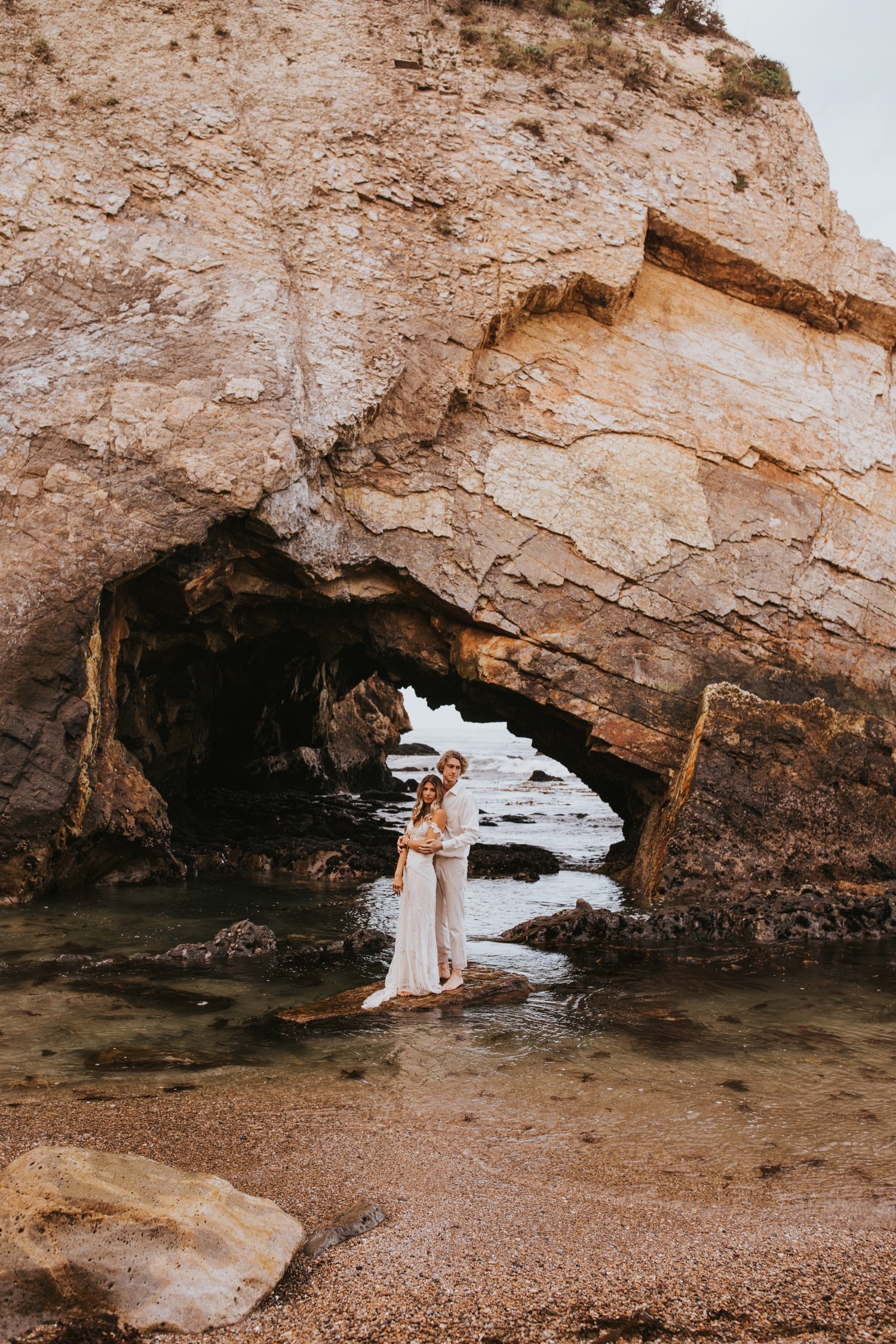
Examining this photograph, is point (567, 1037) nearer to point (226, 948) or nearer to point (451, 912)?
point (451, 912)

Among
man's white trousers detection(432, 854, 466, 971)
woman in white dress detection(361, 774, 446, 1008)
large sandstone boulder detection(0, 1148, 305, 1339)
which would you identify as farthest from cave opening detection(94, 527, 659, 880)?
large sandstone boulder detection(0, 1148, 305, 1339)

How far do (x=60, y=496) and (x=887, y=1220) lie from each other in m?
9.15

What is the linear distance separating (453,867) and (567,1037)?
5.47ft

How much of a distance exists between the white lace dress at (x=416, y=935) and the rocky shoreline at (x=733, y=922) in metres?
2.49

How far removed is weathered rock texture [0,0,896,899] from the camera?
389 inches

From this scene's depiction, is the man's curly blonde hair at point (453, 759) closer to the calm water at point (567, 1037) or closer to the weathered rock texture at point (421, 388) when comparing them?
the calm water at point (567, 1037)

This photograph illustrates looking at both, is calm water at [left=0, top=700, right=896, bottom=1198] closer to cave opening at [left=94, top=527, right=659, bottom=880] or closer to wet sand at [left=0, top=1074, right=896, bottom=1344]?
wet sand at [left=0, top=1074, right=896, bottom=1344]

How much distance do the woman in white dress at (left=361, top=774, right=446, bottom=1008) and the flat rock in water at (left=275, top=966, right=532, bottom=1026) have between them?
0.09 metres

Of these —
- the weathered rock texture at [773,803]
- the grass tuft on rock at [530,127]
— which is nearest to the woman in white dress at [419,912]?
the weathered rock texture at [773,803]

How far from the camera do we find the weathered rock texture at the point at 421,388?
9875 millimetres

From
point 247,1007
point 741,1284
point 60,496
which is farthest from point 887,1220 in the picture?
point 60,496

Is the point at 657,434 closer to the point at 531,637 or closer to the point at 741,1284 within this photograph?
the point at 531,637

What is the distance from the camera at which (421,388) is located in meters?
11.0

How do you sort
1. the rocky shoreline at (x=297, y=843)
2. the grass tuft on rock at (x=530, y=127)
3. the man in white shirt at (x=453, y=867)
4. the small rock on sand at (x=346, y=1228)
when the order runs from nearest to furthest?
the small rock on sand at (x=346, y=1228)
the man in white shirt at (x=453, y=867)
the grass tuft on rock at (x=530, y=127)
the rocky shoreline at (x=297, y=843)
